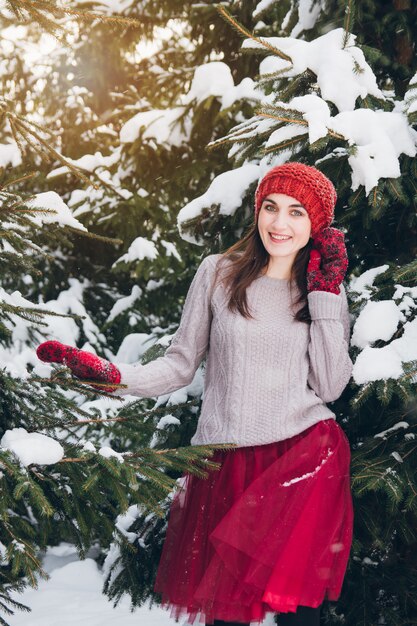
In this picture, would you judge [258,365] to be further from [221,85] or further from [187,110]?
[187,110]

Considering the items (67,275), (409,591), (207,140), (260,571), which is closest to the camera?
(260,571)

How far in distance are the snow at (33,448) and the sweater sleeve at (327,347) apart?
95 cm

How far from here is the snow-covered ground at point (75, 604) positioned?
4.78 metres

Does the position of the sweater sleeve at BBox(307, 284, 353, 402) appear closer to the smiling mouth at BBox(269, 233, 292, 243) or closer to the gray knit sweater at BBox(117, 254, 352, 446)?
the gray knit sweater at BBox(117, 254, 352, 446)


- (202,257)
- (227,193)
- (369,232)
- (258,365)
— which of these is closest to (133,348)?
(202,257)

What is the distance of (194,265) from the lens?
7078 millimetres

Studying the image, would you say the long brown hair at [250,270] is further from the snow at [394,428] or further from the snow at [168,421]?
the snow at [168,421]

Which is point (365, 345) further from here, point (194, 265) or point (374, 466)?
point (194, 265)

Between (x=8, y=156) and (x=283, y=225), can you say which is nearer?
(x=283, y=225)

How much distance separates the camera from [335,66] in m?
2.89

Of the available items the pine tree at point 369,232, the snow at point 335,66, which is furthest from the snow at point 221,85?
the snow at point 335,66

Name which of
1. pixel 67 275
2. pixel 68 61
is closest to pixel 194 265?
pixel 67 275

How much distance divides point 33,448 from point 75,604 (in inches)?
135

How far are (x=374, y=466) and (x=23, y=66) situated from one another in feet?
22.1
